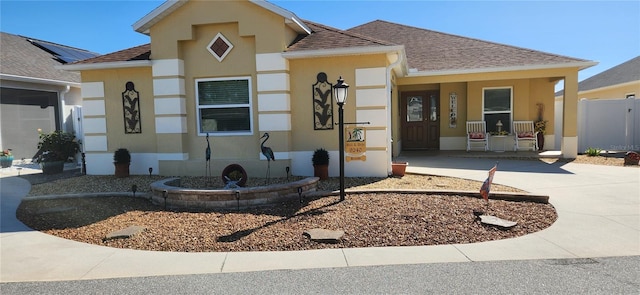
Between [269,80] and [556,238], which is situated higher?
[269,80]

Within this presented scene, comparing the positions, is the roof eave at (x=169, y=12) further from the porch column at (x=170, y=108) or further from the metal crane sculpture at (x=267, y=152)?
the metal crane sculpture at (x=267, y=152)

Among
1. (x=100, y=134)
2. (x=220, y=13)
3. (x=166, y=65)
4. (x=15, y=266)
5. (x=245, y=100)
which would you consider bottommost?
(x=15, y=266)

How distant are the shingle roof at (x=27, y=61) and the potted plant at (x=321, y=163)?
10158 millimetres

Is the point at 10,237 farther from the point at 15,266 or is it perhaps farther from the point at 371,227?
the point at 371,227

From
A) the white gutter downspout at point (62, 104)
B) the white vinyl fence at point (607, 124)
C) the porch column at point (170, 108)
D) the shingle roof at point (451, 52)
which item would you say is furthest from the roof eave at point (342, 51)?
the white gutter downspout at point (62, 104)

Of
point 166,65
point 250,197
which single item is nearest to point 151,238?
point 250,197

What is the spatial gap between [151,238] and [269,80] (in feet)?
15.4

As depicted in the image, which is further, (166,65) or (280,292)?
(166,65)

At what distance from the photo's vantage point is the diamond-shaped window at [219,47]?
8.89m

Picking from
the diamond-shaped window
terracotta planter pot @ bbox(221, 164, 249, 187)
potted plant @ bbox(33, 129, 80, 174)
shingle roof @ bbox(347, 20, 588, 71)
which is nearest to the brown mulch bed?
terracotta planter pot @ bbox(221, 164, 249, 187)

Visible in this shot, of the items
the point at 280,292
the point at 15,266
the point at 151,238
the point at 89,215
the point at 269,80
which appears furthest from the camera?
the point at 269,80

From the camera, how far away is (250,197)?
6.67m

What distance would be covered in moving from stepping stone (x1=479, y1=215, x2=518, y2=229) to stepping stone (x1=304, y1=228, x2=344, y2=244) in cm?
214

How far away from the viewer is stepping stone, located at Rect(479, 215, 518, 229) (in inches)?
206
